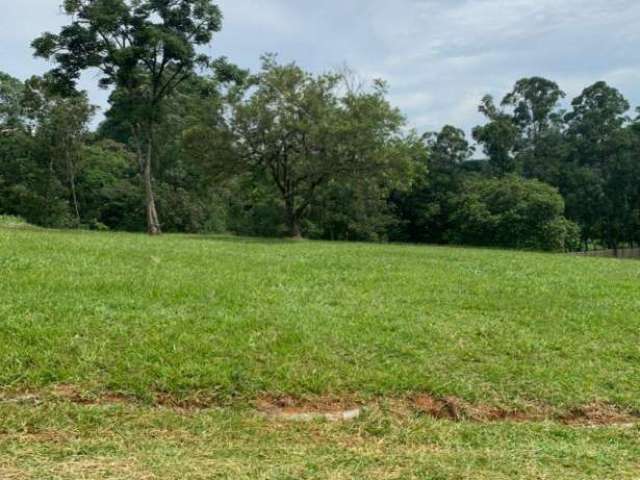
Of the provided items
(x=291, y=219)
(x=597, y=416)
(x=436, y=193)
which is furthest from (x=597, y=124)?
(x=597, y=416)

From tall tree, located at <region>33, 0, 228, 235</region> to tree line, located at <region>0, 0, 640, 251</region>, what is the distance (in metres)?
0.05

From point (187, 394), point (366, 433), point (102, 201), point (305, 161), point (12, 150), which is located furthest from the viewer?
point (102, 201)

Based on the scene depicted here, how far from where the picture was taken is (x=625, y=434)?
3.80 m

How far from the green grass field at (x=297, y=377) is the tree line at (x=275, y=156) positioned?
14.2 metres

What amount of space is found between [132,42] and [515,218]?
19.4 m

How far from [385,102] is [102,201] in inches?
765

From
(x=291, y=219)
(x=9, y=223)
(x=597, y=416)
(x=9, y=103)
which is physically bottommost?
(x=597, y=416)

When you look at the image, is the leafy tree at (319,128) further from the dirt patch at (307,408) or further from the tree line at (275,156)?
the dirt patch at (307,408)

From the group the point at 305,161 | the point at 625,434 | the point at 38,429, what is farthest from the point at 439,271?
the point at 305,161

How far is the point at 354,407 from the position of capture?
4066 mm

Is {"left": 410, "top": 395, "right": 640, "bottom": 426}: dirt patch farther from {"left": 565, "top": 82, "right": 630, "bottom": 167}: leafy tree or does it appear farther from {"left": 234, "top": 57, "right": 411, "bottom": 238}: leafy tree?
{"left": 565, "top": 82, "right": 630, "bottom": 167}: leafy tree

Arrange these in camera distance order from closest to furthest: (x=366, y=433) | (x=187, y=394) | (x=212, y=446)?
(x=212, y=446), (x=366, y=433), (x=187, y=394)

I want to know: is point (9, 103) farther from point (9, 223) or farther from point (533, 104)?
point (533, 104)

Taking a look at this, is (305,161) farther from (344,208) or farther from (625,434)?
(625,434)
